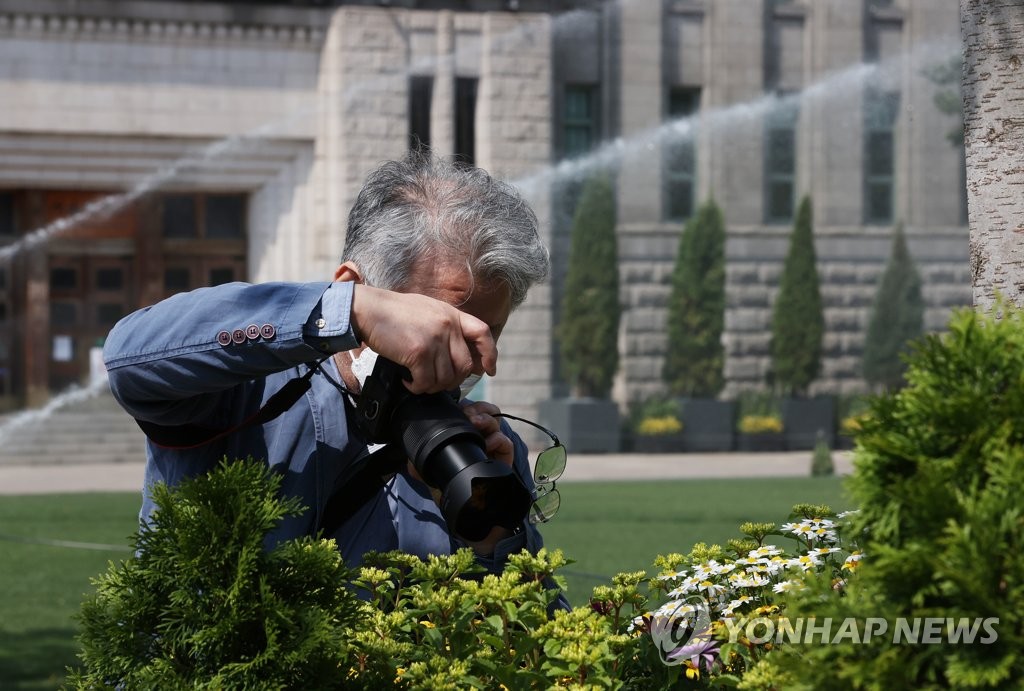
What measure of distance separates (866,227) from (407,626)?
26786 millimetres

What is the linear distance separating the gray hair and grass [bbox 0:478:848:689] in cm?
377

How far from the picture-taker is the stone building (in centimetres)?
2222

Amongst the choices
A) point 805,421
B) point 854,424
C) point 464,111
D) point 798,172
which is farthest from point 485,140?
point 854,424

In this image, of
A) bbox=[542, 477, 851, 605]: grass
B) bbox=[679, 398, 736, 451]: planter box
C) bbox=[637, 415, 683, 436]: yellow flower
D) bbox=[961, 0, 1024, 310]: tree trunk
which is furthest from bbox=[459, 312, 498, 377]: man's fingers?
bbox=[679, 398, 736, 451]: planter box

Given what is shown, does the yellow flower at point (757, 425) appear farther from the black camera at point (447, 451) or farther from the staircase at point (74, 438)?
the black camera at point (447, 451)

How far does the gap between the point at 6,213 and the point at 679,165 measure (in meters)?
12.7

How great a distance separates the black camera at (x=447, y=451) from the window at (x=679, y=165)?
24719mm

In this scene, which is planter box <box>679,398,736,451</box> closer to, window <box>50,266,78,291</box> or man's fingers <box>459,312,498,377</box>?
window <box>50,266,78,291</box>

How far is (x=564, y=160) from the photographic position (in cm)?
2544

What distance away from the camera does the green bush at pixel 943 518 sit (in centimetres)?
131

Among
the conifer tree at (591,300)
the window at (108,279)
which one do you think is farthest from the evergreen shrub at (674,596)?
the window at (108,279)

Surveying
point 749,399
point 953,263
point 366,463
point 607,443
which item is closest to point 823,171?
point 953,263

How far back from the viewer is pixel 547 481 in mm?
2561

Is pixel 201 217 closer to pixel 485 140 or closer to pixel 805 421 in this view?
pixel 485 140
